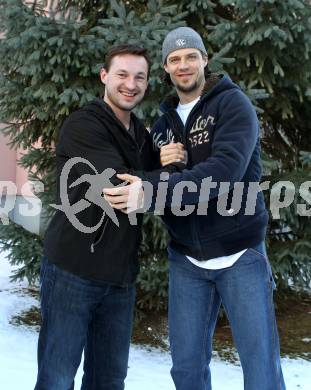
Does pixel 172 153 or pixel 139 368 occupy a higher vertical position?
pixel 172 153

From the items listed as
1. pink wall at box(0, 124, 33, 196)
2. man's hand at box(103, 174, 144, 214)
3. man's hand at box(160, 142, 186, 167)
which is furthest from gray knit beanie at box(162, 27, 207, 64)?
pink wall at box(0, 124, 33, 196)

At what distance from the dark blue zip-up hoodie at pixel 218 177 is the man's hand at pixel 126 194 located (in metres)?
0.08

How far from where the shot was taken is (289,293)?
17.6ft

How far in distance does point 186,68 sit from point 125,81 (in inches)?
11.2

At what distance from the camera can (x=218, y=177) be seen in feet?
6.76

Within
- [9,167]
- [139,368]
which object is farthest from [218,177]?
[9,167]

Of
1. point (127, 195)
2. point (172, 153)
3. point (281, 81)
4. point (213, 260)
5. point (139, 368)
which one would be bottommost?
point (139, 368)

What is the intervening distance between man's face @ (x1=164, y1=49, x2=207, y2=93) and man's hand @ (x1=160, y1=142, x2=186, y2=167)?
28 cm

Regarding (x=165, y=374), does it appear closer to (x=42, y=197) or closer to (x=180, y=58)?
(x=42, y=197)

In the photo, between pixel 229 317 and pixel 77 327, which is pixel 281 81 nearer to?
pixel 229 317

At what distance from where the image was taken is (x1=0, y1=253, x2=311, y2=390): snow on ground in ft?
11.5

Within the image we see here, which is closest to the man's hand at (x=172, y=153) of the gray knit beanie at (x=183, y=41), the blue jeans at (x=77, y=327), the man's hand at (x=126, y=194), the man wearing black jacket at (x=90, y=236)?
the man wearing black jacket at (x=90, y=236)

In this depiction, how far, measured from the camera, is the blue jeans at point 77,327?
84.1 inches

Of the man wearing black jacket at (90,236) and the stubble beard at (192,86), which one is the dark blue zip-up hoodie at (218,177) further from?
the man wearing black jacket at (90,236)
